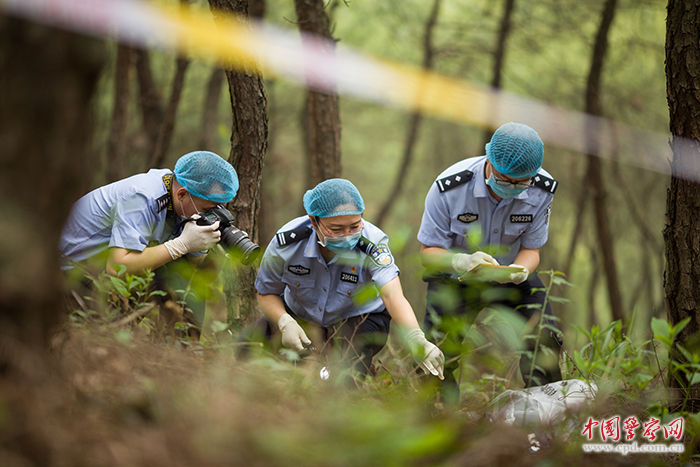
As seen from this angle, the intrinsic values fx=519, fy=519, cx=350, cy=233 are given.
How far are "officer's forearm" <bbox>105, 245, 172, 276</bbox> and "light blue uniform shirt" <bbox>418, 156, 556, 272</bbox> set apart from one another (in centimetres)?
169

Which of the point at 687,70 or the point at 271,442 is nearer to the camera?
the point at 271,442

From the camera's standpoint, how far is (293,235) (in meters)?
3.28

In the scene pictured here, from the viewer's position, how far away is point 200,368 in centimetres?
164

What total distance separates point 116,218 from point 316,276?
1.28m

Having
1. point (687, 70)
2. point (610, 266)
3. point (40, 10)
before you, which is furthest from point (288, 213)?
point (40, 10)

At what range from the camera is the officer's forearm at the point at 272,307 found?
3.32m

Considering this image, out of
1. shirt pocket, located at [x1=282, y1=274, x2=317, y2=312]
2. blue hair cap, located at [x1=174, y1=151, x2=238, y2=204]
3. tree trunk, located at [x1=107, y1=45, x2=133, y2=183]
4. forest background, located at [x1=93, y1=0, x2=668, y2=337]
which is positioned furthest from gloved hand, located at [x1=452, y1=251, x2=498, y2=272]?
tree trunk, located at [x1=107, y1=45, x2=133, y2=183]

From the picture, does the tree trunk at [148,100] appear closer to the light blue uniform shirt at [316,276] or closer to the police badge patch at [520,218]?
the light blue uniform shirt at [316,276]

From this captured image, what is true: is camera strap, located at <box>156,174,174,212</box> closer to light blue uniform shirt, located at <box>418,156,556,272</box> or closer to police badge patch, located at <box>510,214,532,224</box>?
light blue uniform shirt, located at <box>418,156,556,272</box>

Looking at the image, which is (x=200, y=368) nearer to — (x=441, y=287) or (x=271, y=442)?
(x=271, y=442)

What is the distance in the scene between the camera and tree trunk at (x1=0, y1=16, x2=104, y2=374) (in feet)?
3.54

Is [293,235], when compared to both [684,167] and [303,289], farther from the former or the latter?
[684,167]

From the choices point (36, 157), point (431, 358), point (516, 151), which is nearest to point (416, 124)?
point (516, 151)

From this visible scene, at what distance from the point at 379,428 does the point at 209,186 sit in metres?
2.40
